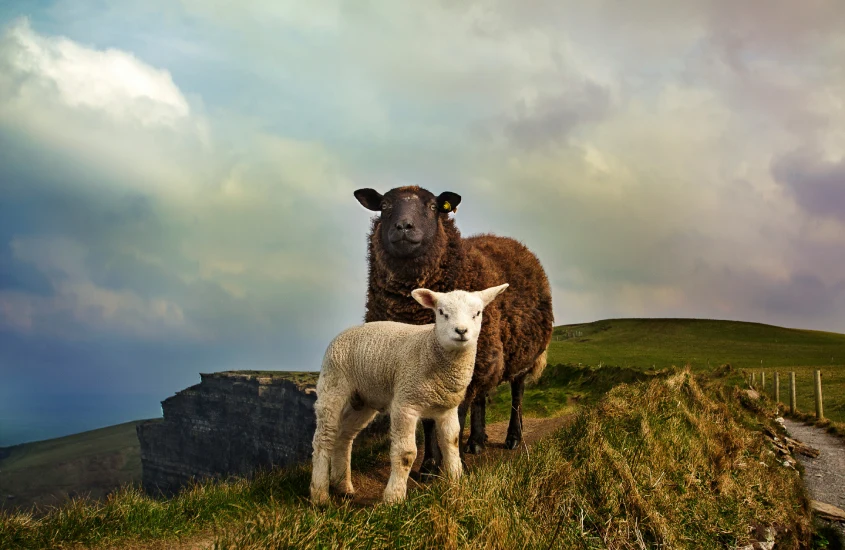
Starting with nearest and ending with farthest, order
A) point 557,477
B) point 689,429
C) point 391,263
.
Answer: point 557,477, point 391,263, point 689,429

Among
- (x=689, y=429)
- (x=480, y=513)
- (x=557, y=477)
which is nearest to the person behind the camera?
(x=480, y=513)

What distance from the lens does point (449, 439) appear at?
6.46 metres

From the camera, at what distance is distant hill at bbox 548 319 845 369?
113 ft

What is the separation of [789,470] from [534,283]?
7558 mm

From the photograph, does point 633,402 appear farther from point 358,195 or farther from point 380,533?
point 380,533

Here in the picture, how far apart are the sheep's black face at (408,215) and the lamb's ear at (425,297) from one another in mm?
1802

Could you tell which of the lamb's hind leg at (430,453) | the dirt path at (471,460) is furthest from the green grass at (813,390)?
the lamb's hind leg at (430,453)

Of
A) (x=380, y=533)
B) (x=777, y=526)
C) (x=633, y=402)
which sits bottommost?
(x=777, y=526)

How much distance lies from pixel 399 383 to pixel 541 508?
221 centimetres

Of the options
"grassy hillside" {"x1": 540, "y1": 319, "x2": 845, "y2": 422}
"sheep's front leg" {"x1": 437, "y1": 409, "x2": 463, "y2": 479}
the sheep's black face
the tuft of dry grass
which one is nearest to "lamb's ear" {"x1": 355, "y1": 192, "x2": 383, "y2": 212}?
the sheep's black face

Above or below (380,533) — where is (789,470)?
below

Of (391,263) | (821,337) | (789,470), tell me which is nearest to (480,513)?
(391,263)

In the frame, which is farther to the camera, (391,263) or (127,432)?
(127,432)

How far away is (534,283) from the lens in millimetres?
11570
